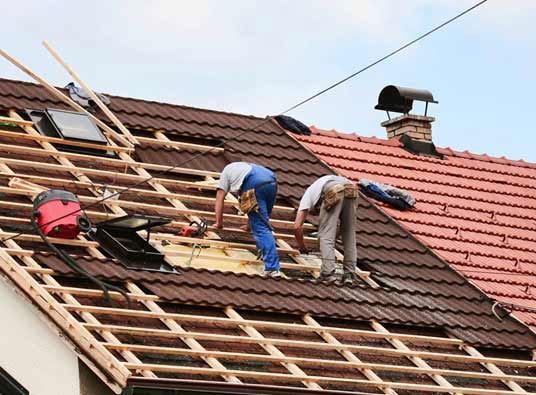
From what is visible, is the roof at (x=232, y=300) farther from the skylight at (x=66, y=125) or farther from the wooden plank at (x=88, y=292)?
the skylight at (x=66, y=125)

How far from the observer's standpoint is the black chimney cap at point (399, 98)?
18391mm

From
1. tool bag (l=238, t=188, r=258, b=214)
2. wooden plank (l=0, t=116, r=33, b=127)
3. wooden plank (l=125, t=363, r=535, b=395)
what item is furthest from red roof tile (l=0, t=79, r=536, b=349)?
wooden plank (l=125, t=363, r=535, b=395)

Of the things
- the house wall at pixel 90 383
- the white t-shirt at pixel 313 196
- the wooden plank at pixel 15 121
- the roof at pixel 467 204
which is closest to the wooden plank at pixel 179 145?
the wooden plank at pixel 15 121

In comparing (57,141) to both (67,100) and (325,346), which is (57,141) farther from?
(325,346)

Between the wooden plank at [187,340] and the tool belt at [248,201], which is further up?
the tool belt at [248,201]

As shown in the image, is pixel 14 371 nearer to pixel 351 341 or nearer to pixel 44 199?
pixel 44 199

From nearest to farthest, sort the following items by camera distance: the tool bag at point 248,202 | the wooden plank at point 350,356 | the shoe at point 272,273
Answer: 1. the wooden plank at point 350,356
2. the shoe at point 272,273
3. the tool bag at point 248,202

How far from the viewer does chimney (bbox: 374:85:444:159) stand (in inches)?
703

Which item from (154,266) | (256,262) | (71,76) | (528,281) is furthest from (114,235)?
(528,281)

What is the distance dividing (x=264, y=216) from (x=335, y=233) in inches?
30.0

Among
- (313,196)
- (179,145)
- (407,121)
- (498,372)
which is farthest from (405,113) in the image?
(498,372)

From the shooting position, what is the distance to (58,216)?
11422 mm

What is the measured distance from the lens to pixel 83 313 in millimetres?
10203

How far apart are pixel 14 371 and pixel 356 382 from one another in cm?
276
